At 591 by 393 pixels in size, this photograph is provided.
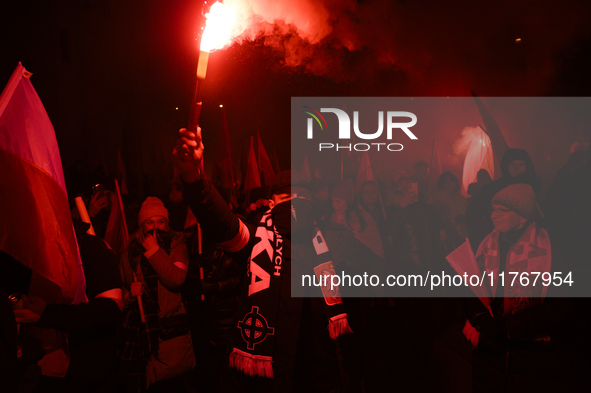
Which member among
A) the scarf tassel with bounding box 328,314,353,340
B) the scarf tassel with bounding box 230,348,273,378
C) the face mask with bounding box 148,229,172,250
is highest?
the face mask with bounding box 148,229,172,250

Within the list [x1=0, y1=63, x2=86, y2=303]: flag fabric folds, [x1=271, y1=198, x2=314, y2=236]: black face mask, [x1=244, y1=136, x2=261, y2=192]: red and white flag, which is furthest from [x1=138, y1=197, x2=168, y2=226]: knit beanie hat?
[x1=244, y1=136, x2=261, y2=192]: red and white flag

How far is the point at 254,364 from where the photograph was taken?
218 centimetres

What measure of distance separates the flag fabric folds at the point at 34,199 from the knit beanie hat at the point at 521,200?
2.90m

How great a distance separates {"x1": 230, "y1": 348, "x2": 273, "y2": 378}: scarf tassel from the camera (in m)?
2.16

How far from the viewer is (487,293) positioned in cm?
250

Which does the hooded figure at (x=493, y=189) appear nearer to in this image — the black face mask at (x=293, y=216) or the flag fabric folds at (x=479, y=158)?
the black face mask at (x=293, y=216)

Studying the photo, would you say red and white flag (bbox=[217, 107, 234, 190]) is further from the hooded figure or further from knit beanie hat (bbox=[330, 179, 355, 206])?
the hooded figure

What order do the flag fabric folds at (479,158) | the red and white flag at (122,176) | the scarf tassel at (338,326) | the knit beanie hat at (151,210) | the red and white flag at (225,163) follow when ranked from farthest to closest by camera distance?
Result: the red and white flag at (225,163), the red and white flag at (122,176), the flag fabric folds at (479,158), the knit beanie hat at (151,210), the scarf tassel at (338,326)

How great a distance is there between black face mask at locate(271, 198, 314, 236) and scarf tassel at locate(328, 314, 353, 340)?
2.31 feet

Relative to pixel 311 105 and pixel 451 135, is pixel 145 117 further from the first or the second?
pixel 451 135

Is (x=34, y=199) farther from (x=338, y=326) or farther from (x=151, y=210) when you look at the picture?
(x=338, y=326)

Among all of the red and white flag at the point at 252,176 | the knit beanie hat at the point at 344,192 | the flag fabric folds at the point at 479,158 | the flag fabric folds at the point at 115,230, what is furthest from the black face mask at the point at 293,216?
the red and white flag at the point at 252,176

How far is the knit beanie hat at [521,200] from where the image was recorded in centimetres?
243

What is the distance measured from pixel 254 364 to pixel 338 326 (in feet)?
2.00
